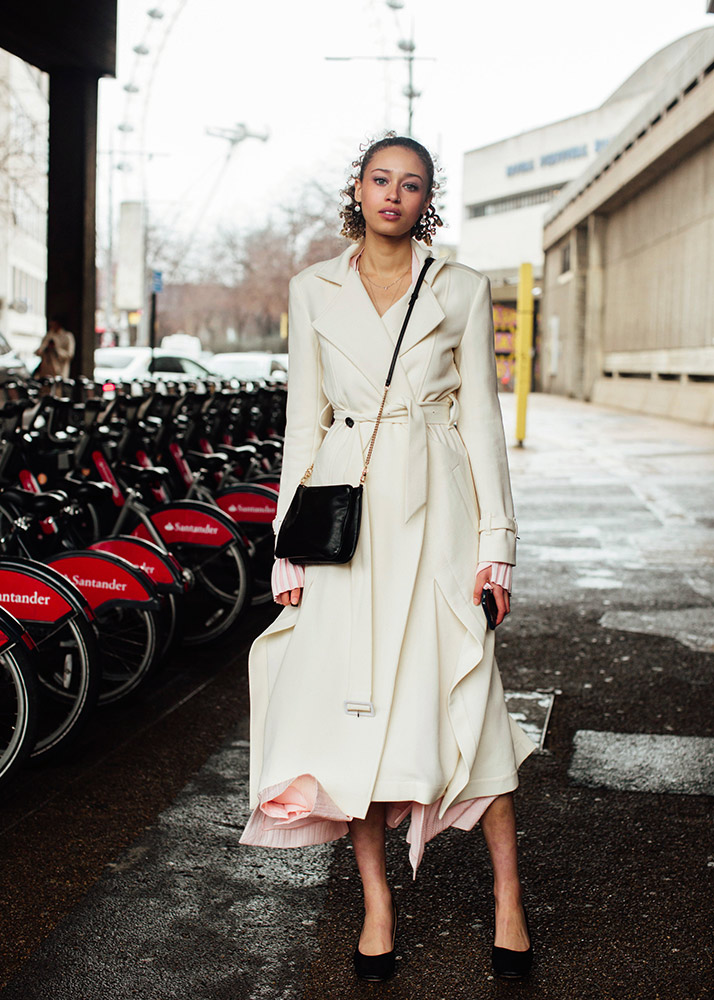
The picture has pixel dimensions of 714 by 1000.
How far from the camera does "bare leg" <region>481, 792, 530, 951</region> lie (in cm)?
288

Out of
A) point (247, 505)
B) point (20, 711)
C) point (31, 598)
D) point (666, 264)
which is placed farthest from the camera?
point (666, 264)

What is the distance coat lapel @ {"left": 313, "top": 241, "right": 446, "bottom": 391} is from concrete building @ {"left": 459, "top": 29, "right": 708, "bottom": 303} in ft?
216

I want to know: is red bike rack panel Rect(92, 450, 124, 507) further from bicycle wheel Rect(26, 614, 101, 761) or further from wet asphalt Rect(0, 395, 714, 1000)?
bicycle wheel Rect(26, 614, 101, 761)

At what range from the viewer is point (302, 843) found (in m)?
2.92

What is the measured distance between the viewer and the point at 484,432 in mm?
2887

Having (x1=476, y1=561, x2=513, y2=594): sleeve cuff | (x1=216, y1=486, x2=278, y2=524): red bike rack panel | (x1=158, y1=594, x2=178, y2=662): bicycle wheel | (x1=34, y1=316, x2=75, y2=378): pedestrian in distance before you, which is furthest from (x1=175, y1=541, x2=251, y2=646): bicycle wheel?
(x1=34, y1=316, x2=75, y2=378): pedestrian in distance

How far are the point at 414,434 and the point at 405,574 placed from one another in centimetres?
33

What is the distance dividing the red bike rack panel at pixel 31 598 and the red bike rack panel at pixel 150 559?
99 cm

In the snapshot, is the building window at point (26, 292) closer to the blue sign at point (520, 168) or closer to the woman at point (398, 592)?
the blue sign at point (520, 168)

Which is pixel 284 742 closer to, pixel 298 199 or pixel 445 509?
pixel 445 509

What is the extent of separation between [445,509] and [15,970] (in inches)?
60.4

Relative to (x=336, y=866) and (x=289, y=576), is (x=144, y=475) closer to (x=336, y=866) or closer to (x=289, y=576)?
(x=336, y=866)

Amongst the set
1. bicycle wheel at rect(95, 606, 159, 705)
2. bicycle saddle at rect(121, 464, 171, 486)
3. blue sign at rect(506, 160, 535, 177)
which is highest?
blue sign at rect(506, 160, 535, 177)

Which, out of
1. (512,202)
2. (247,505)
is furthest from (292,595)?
(512,202)
